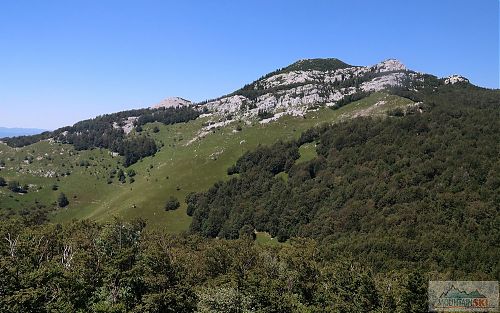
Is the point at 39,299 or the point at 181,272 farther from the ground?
the point at 39,299

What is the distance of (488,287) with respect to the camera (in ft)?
269

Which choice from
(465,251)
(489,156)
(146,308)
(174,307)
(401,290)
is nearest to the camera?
(146,308)

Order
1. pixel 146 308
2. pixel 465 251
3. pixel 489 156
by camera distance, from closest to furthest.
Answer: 1. pixel 146 308
2. pixel 465 251
3. pixel 489 156

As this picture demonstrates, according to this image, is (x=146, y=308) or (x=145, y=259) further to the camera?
Result: (x=145, y=259)

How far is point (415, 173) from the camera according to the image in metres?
191

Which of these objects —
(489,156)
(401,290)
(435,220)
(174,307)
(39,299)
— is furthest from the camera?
(489,156)

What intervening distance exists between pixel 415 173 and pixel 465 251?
2421 inches

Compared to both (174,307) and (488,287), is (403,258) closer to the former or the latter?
(488,287)

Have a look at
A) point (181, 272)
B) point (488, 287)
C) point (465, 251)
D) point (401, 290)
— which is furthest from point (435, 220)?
point (181, 272)

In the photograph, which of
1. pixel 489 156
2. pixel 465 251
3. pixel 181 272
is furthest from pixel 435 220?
pixel 181 272

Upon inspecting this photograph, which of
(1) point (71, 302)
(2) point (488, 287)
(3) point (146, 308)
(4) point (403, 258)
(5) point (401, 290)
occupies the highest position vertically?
(1) point (71, 302)

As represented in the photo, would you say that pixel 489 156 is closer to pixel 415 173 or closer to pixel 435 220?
pixel 415 173

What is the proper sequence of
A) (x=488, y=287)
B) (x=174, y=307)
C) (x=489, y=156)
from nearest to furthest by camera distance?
(x=174, y=307), (x=488, y=287), (x=489, y=156)

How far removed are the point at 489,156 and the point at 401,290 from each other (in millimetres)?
153778
